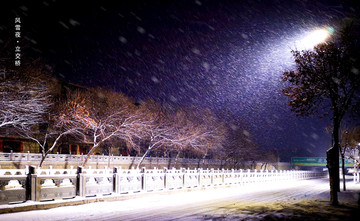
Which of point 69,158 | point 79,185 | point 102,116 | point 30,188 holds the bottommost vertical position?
point 79,185

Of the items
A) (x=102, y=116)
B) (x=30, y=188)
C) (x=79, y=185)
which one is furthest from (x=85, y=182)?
(x=102, y=116)

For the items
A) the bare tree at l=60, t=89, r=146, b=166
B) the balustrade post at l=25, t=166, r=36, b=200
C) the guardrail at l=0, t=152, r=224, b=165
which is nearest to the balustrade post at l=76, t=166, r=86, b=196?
the balustrade post at l=25, t=166, r=36, b=200

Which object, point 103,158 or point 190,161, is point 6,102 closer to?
point 103,158

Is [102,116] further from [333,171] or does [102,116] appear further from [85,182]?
[333,171]

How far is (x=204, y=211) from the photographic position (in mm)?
11719

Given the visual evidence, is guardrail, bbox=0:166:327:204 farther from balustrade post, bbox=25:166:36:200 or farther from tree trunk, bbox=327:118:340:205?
tree trunk, bbox=327:118:340:205

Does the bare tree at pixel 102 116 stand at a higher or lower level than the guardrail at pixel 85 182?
higher

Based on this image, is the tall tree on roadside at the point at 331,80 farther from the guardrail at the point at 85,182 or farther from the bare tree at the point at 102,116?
the bare tree at the point at 102,116

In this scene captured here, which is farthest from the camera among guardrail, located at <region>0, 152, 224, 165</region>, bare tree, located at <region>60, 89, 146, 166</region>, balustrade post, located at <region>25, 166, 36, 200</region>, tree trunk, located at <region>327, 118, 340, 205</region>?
guardrail, located at <region>0, 152, 224, 165</region>

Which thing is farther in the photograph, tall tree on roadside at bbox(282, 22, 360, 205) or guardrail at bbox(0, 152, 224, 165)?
guardrail at bbox(0, 152, 224, 165)

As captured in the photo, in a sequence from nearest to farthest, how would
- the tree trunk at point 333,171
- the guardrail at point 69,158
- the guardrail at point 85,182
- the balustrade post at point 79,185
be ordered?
the guardrail at point 85,182 → the tree trunk at point 333,171 → the balustrade post at point 79,185 → the guardrail at point 69,158

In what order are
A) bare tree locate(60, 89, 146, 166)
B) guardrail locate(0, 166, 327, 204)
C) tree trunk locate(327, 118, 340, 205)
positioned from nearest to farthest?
1. guardrail locate(0, 166, 327, 204)
2. tree trunk locate(327, 118, 340, 205)
3. bare tree locate(60, 89, 146, 166)

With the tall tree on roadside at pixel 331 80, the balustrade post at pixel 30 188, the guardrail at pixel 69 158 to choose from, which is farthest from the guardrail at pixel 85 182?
the guardrail at pixel 69 158

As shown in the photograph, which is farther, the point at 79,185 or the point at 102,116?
the point at 102,116
